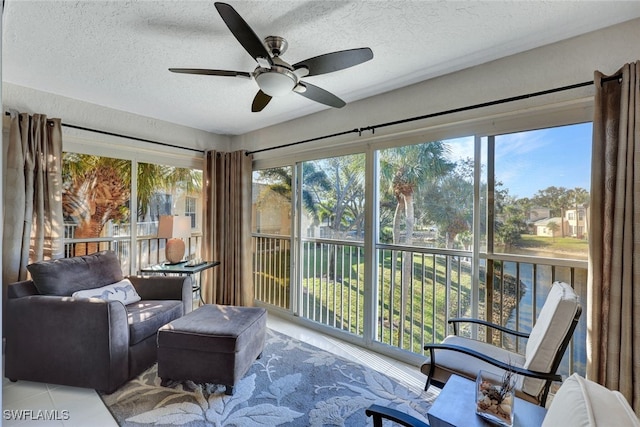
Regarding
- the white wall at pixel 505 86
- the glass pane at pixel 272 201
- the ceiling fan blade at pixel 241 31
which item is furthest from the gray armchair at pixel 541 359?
the glass pane at pixel 272 201

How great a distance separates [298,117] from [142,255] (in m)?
2.52

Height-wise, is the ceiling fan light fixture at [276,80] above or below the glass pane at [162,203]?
above

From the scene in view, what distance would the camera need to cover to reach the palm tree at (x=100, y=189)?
306 cm

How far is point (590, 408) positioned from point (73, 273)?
3167mm

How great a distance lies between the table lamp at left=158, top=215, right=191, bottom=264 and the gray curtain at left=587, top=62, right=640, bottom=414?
350 centimetres

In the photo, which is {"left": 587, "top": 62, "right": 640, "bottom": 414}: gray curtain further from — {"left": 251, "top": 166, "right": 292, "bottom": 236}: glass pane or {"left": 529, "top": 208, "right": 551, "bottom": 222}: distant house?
{"left": 251, "top": 166, "right": 292, "bottom": 236}: glass pane

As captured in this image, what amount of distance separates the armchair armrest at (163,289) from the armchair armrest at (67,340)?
0.75 metres

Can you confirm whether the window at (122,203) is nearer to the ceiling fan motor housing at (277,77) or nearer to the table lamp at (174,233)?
the table lamp at (174,233)

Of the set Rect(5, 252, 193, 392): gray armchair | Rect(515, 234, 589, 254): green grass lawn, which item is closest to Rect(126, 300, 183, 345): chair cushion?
Rect(5, 252, 193, 392): gray armchair

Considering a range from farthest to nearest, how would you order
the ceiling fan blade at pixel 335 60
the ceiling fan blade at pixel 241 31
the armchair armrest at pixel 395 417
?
the ceiling fan blade at pixel 335 60 → the ceiling fan blade at pixel 241 31 → the armchair armrest at pixel 395 417

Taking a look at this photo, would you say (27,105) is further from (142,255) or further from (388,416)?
(388,416)

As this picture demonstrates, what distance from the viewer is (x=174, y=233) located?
3.23m

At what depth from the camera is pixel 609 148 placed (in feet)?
5.54

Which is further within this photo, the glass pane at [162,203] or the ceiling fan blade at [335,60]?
the glass pane at [162,203]
